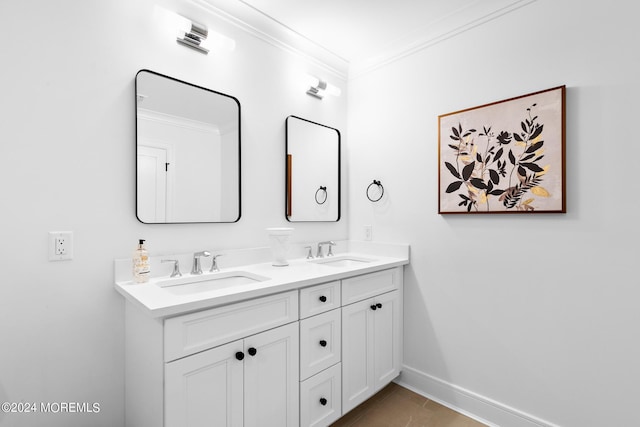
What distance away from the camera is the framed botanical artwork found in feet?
5.14

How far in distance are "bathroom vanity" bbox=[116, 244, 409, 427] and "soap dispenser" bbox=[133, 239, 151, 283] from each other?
5 cm

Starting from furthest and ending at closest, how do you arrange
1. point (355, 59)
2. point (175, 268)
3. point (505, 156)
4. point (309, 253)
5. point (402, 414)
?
point (355, 59)
point (309, 253)
point (402, 414)
point (505, 156)
point (175, 268)

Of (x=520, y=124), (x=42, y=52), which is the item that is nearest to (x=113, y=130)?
(x=42, y=52)

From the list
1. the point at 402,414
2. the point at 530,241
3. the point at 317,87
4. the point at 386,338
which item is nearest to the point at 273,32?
the point at 317,87

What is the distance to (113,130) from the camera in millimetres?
1465

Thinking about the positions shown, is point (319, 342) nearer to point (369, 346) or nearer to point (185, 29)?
point (369, 346)

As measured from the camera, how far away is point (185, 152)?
168 cm

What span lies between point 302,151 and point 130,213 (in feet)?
3.87

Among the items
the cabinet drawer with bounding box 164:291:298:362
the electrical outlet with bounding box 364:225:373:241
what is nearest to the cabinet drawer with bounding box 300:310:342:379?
the cabinet drawer with bounding box 164:291:298:362

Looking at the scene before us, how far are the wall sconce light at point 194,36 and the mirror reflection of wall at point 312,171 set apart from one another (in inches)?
27.3

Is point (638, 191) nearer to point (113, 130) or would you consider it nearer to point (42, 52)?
point (113, 130)

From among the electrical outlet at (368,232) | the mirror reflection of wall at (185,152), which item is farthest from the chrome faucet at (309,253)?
the mirror reflection of wall at (185,152)

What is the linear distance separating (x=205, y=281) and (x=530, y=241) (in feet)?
5.62

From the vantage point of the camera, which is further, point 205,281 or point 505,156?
point 505,156
